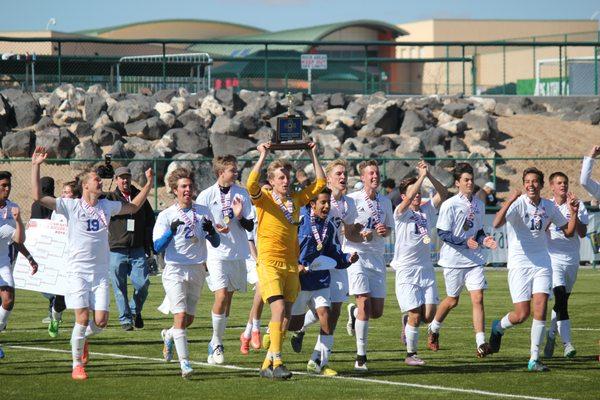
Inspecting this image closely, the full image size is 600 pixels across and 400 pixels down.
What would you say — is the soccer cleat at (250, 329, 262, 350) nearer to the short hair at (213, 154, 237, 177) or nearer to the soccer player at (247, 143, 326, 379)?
the short hair at (213, 154, 237, 177)

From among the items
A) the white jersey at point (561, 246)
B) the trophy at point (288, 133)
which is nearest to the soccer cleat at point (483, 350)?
the white jersey at point (561, 246)

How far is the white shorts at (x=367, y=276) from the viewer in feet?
41.7

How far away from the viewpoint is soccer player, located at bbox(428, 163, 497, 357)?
13.8 meters

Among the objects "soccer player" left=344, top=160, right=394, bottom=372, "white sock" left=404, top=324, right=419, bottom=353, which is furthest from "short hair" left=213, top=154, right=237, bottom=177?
"white sock" left=404, top=324, right=419, bottom=353

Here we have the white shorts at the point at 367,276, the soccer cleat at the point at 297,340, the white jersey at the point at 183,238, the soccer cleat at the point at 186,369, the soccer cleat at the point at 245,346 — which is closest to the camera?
the soccer cleat at the point at 186,369

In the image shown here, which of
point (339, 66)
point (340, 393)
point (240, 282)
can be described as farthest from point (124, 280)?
point (339, 66)

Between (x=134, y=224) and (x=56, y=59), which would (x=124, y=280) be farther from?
(x=56, y=59)

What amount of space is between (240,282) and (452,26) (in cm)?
7183

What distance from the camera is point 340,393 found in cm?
1102

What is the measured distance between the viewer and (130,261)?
658 inches

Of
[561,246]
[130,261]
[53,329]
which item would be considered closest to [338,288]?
[561,246]

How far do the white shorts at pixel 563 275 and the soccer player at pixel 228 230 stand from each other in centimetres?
349

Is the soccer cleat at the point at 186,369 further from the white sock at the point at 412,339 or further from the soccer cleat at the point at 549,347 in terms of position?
the soccer cleat at the point at 549,347

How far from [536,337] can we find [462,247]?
194 cm
